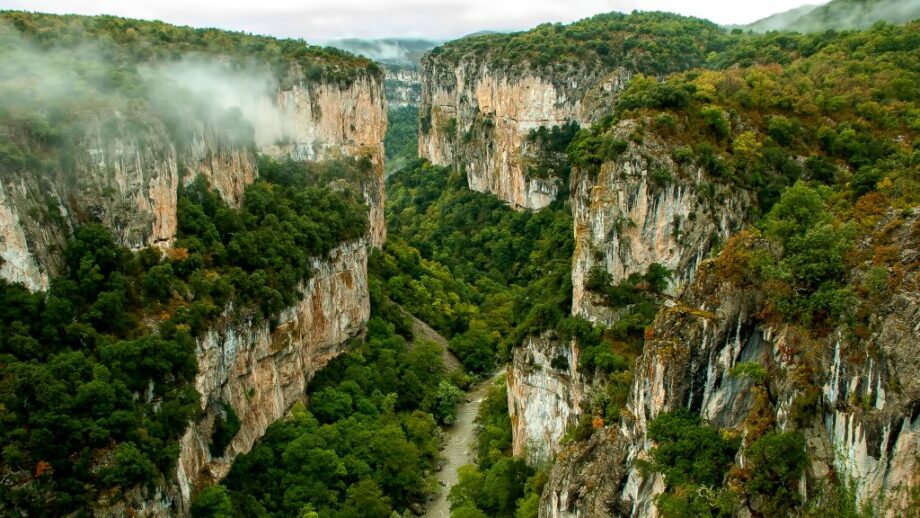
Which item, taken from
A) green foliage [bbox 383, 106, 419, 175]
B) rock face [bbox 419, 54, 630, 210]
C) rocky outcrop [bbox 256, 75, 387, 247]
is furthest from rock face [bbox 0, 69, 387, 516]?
green foliage [bbox 383, 106, 419, 175]

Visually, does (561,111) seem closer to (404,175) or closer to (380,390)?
(404,175)

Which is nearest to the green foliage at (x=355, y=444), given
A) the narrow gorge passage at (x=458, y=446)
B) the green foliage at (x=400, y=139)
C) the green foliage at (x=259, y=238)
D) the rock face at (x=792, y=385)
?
the narrow gorge passage at (x=458, y=446)

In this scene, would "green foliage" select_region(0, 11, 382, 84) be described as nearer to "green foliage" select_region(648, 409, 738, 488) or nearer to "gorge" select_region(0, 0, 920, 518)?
"gorge" select_region(0, 0, 920, 518)

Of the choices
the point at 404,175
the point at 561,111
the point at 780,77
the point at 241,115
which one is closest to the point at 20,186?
the point at 241,115

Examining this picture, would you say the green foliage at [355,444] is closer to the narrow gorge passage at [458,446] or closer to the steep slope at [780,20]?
the narrow gorge passage at [458,446]

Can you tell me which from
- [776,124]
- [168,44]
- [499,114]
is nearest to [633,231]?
[776,124]

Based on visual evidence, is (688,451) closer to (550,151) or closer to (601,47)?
(550,151)
